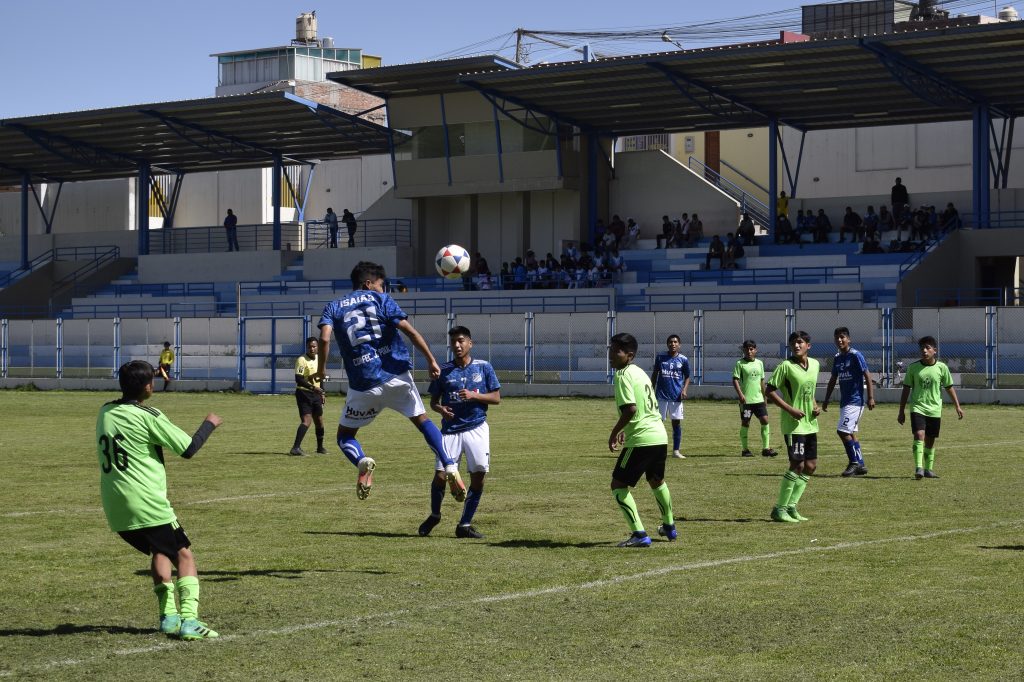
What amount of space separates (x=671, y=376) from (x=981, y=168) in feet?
89.0

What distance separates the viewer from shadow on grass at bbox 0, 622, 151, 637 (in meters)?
8.23

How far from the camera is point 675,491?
630 inches

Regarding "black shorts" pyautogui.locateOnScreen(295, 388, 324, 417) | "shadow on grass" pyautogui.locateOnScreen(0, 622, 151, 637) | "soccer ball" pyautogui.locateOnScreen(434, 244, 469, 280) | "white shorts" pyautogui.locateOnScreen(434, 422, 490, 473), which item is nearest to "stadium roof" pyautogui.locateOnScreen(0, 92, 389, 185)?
"soccer ball" pyautogui.locateOnScreen(434, 244, 469, 280)

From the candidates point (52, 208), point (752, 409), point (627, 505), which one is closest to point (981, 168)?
Answer: point (752, 409)

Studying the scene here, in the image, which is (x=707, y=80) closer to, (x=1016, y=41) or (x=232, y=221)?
(x=1016, y=41)

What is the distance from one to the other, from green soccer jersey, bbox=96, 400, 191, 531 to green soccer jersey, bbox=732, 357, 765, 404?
49.1 ft

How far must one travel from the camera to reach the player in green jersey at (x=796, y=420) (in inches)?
518

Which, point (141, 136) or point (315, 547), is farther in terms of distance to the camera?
point (141, 136)

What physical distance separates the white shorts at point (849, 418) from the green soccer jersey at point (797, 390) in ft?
13.7

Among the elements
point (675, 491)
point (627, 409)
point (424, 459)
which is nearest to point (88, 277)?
point (424, 459)

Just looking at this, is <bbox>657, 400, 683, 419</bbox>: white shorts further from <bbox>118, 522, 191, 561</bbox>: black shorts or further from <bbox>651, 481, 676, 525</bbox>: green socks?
<bbox>118, 522, 191, 561</bbox>: black shorts

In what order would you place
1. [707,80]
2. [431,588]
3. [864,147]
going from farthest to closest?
[864,147]
[707,80]
[431,588]

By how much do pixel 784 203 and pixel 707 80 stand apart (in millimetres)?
6334

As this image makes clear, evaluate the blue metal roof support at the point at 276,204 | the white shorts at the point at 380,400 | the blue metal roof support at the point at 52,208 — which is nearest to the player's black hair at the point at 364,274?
the white shorts at the point at 380,400
